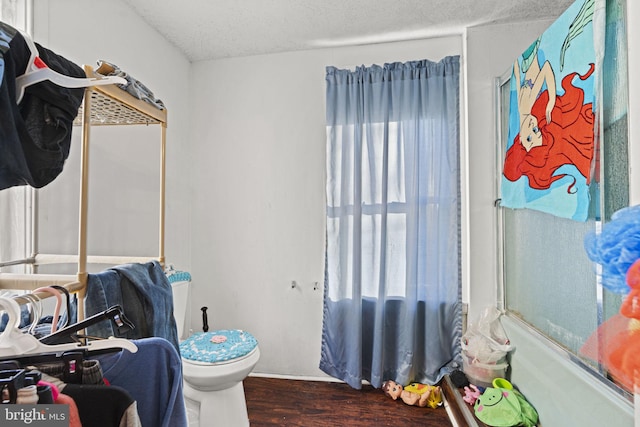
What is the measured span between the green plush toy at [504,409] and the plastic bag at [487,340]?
0.18 m

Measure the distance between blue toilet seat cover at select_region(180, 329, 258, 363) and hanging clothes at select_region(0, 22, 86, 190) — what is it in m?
1.12

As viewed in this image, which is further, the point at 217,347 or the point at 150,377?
the point at 217,347

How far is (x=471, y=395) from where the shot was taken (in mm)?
1757

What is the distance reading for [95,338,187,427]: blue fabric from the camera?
0.73 metres

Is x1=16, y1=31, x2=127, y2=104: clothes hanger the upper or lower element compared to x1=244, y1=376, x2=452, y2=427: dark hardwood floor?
upper

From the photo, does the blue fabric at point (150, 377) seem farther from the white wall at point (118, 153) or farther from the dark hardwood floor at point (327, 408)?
the dark hardwood floor at point (327, 408)

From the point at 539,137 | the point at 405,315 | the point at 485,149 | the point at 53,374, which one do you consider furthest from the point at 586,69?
the point at 53,374

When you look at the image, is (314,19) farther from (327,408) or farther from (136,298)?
(327,408)

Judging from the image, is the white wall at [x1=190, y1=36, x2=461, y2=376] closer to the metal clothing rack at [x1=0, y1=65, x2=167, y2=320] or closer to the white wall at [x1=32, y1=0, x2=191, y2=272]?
the white wall at [x1=32, y1=0, x2=191, y2=272]

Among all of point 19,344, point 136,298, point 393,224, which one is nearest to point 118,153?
point 136,298

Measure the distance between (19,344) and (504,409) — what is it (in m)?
1.82

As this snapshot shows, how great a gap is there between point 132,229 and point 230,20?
1367mm

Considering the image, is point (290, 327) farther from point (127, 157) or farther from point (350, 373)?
point (127, 157)

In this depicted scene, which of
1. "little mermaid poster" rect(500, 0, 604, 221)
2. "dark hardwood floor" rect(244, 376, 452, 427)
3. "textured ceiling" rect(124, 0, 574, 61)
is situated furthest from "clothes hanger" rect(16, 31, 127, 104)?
"dark hardwood floor" rect(244, 376, 452, 427)
